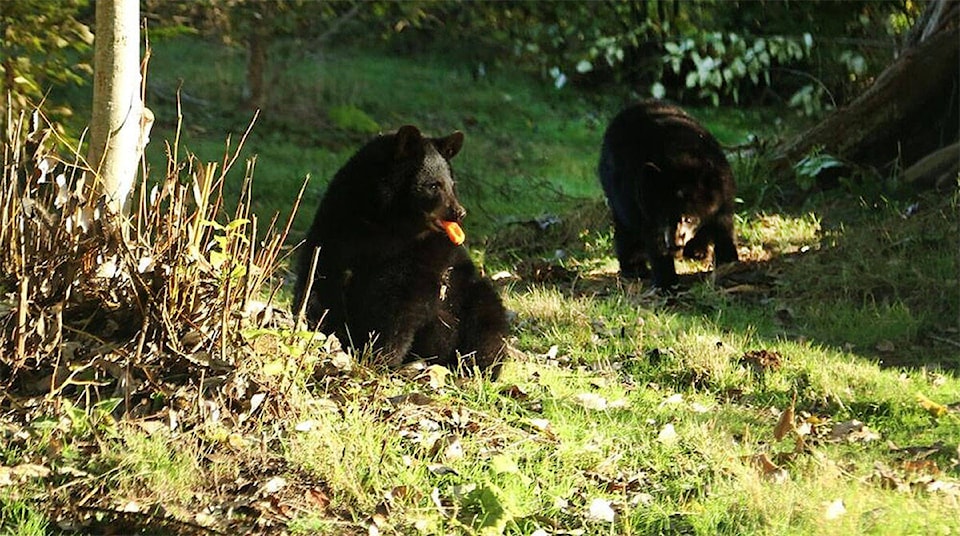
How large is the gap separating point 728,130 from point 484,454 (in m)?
11.7

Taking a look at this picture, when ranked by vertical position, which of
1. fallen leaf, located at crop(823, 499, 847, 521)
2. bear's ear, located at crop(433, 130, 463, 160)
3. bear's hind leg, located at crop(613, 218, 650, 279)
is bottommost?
bear's hind leg, located at crop(613, 218, 650, 279)

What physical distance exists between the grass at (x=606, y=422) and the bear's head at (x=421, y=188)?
745 mm

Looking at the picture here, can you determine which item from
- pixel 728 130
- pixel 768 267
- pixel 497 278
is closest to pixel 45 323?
pixel 497 278

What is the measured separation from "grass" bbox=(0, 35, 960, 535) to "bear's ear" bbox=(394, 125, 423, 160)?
1.01 metres

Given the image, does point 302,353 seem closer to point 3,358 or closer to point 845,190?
point 3,358

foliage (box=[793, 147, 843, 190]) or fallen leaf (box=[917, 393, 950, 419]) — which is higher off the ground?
fallen leaf (box=[917, 393, 950, 419])

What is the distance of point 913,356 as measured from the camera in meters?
7.26

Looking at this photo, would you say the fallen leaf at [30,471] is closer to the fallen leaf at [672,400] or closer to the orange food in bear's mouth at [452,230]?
the orange food in bear's mouth at [452,230]

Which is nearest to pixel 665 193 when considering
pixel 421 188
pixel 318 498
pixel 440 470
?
pixel 421 188

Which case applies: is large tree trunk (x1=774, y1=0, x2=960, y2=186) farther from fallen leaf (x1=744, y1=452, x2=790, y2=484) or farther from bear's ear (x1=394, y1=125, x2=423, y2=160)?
fallen leaf (x1=744, y1=452, x2=790, y2=484)

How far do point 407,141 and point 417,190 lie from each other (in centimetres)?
24

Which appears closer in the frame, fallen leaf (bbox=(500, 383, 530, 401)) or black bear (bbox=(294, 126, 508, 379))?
fallen leaf (bbox=(500, 383, 530, 401))

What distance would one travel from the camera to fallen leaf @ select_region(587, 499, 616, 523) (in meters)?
4.56

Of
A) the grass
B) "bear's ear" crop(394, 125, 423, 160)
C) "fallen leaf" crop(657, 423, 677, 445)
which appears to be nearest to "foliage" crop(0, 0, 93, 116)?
"bear's ear" crop(394, 125, 423, 160)
